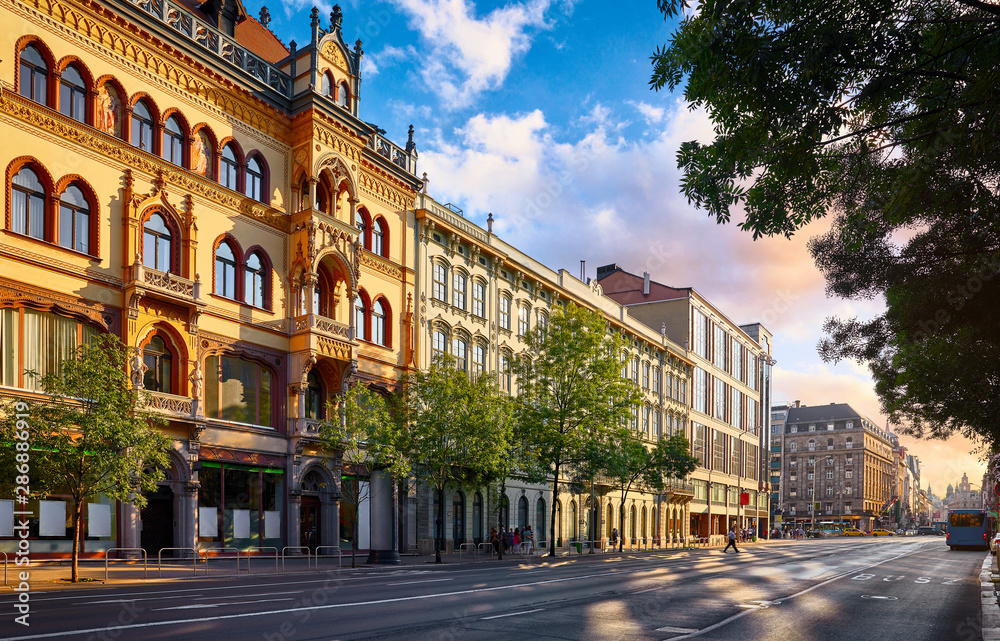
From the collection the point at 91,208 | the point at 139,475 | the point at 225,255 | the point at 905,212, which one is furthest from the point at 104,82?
the point at 905,212

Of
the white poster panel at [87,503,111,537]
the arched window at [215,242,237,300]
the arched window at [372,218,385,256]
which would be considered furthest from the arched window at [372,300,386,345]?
the white poster panel at [87,503,111,537]

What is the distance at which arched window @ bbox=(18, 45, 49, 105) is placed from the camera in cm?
2506

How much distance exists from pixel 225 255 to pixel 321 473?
30.9ft

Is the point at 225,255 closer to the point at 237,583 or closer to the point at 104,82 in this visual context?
the point at 104,82

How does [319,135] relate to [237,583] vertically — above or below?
above

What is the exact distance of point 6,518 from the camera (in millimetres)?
23281

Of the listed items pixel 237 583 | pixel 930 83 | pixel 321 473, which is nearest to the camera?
pixel 930 83

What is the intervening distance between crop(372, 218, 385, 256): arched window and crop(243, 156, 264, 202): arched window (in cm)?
649

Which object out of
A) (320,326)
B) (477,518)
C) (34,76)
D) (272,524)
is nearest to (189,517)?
(272,524)

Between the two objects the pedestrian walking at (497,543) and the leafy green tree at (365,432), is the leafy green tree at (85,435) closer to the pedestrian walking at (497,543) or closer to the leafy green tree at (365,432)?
the leafy green tree at (365,432)

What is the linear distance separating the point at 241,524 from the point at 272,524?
143 cm

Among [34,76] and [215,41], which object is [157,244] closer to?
[34,76]

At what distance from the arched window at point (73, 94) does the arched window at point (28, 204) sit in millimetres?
2372

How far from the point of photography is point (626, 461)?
146 feet
